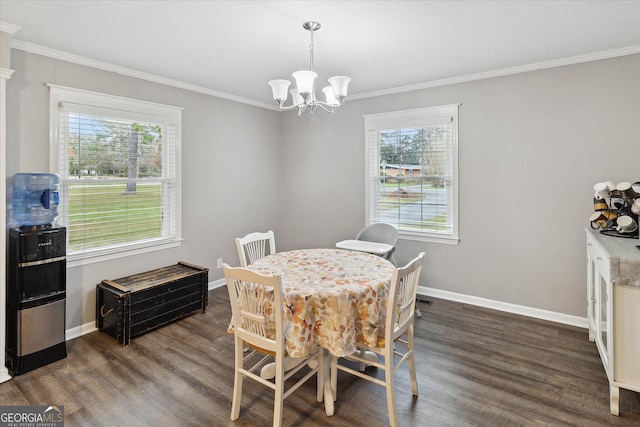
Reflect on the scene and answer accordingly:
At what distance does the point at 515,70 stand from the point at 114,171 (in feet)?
13.7

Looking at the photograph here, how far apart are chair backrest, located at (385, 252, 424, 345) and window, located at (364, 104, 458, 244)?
203cm

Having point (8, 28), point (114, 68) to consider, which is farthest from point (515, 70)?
point (8, 28)

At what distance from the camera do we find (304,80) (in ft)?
7.92

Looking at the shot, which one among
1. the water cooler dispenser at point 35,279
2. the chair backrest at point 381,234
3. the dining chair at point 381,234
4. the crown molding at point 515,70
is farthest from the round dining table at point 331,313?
the crown molding at point 515,70

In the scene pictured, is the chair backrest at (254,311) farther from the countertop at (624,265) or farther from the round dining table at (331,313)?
the countertop at (624,265)

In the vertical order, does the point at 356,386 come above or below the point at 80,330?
below

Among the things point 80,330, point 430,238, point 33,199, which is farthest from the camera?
point 430,238

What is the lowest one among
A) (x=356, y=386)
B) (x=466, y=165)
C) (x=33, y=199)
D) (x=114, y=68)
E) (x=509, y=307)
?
(x=356, y=386)

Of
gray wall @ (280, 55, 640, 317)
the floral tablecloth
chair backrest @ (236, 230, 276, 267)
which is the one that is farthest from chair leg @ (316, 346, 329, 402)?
gray wall @ (280, 55, 640, 317)

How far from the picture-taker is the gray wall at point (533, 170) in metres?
3.12

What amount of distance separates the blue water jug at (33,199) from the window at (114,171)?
0.26 metres

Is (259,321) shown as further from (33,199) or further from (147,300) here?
(33,199)

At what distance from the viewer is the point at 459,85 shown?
384 centimetres

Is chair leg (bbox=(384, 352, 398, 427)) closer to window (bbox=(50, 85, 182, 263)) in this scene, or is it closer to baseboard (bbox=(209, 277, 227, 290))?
window (bbox=(50, 85, 182, 263))
